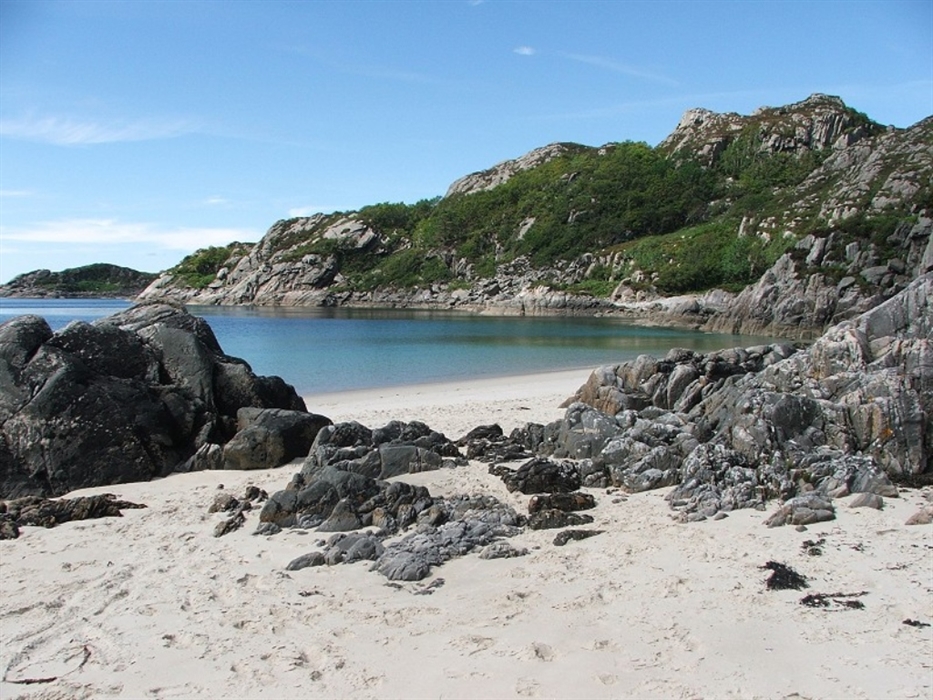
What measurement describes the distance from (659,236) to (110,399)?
96.1m

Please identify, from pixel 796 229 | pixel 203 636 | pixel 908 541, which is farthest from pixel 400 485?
pixel 796 229

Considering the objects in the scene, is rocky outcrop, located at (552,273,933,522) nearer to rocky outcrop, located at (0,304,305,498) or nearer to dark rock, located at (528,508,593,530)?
dark rock, located at (528,508,593,530)

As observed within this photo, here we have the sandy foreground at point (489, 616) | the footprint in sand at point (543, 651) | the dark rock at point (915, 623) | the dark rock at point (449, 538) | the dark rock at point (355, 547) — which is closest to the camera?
the sandy foreground at point (489, 616)

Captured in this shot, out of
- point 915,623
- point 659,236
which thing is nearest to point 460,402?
point 915,623

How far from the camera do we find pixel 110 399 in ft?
41.3

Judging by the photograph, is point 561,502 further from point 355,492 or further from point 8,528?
point 8,528

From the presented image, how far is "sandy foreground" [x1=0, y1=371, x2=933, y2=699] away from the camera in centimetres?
567

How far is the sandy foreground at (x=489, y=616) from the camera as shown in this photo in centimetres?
567

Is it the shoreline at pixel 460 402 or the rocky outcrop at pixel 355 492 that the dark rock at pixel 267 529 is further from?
the shoreline at pixel 460 402

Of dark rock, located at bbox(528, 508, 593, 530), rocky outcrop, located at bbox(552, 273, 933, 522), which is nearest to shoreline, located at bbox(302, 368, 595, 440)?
rocky outcrop, located at bbox(552, 273, 933, 522)

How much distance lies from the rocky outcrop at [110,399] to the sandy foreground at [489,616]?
2.56m

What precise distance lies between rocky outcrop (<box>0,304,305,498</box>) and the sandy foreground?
256cm

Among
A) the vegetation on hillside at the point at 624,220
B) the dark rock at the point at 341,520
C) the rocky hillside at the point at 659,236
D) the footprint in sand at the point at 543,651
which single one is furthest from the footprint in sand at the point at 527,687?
the vegetation on hillside at the point at 624,220

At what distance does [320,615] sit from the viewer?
22.6ft
